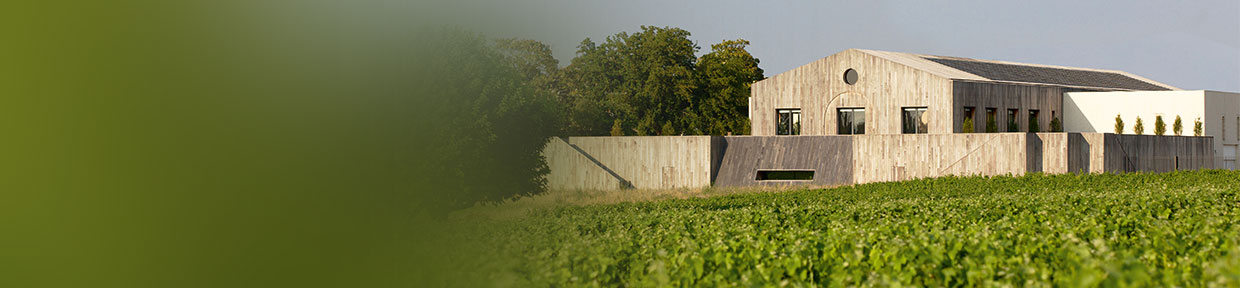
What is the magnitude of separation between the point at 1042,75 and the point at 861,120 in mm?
9408

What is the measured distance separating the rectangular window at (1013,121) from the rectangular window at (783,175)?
807 cm

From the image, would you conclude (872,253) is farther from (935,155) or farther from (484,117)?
(935,155)

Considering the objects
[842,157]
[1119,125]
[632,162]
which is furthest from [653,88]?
[1119,125]

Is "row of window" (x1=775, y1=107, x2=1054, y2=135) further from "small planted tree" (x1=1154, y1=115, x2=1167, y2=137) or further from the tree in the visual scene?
the tree

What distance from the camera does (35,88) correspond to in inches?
299

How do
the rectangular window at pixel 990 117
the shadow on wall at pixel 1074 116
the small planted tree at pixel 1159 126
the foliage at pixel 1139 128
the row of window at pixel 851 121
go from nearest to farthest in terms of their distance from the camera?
the row of window at pixel 851 121, the rectangular window at pixel 990 117, the small planted tree at pixel 1159 126, the foliage at pixel 1139 128, the shadow on wall at pixel 1074 116

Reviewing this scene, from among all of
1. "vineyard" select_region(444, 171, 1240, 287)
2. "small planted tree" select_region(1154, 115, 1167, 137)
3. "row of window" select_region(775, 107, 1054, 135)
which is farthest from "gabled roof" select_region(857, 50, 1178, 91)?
"vineyard" select_region(444, 171, 1240, 287)

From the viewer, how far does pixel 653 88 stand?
43344 millimetres

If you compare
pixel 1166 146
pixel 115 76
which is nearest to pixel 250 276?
pixel 115 76

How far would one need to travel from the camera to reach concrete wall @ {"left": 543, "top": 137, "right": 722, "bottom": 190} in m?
28.9

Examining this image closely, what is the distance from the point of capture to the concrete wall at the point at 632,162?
94.8 ft

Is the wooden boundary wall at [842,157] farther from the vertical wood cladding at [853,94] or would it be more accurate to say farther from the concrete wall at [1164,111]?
the vertical wood cladding at [853,94]

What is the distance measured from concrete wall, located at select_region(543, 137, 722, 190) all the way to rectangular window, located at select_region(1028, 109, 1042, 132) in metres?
11.4

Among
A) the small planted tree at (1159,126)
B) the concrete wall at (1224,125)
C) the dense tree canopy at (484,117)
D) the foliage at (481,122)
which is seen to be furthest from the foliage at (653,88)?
the foliage at (481,122)
